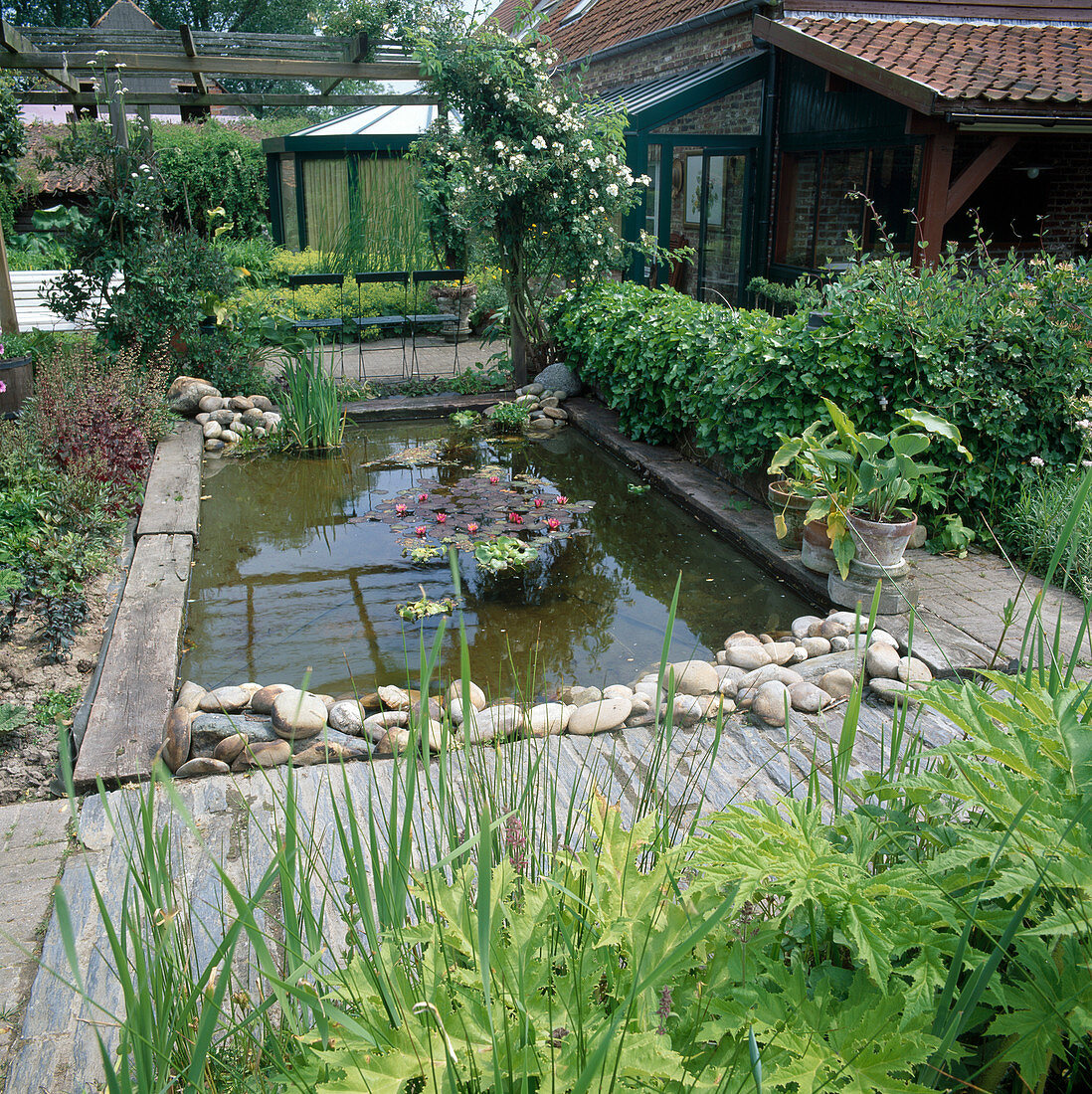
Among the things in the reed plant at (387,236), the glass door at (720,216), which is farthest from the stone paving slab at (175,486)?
the glass door at (720,216)

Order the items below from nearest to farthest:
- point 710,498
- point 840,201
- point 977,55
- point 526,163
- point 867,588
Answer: point 867,588, point 710,498, point 526,163, point 977,55, point 840,201

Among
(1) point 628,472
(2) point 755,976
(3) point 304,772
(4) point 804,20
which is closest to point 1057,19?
(4) point 804,20

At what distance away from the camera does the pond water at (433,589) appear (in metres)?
→ 4.10

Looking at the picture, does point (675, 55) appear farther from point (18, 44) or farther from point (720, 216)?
point (18, 44)

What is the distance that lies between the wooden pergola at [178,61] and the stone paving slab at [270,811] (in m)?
7.26

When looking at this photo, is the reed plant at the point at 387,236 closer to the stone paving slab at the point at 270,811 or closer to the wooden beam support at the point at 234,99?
the wooden beam support at the point at 234,99

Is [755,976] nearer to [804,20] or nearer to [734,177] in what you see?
[804,20]

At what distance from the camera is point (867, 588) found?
13.8 feet

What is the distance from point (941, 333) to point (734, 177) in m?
7.56

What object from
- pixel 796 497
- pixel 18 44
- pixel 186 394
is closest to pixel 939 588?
pixel 796 497

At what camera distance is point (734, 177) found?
455 inches

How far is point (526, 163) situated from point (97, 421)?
4414 millimetres

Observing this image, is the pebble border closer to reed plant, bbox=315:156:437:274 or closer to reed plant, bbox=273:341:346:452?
reed plant, bbox=273:341:346:452

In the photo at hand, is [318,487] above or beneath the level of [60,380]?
beneath
